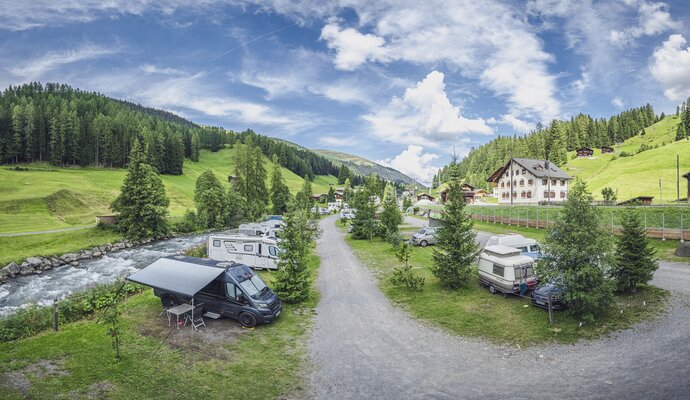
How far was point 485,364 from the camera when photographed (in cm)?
1180

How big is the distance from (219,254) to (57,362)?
16063mm

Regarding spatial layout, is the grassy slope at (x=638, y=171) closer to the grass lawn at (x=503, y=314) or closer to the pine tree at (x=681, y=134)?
the pine tree at (x=681, y=134)

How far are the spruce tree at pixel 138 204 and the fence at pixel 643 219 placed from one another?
40667mm

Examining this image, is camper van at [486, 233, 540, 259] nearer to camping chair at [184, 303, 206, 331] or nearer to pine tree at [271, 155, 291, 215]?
camping chair at [184, 303, 206, 331]

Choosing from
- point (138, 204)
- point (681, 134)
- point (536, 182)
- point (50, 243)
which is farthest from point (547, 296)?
point (681, 134)

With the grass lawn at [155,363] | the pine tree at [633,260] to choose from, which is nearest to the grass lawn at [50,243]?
the grass lawn at [155,363]

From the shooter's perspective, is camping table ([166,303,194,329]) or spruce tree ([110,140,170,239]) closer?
camping table ([166,303,194,329])

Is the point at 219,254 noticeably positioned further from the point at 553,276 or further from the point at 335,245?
the point at 553,276

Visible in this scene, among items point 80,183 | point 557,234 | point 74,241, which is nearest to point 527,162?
point 557,234

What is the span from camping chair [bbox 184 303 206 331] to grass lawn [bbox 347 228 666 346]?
9750 mm

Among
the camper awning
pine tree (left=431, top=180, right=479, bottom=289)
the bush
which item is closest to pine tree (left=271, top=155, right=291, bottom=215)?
the bush

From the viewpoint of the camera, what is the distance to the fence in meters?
27.9

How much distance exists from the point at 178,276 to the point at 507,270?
16241 millimetres

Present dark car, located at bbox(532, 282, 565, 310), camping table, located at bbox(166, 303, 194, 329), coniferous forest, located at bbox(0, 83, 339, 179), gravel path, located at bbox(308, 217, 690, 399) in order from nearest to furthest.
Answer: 1. gravel path, located at bbox(308, 217, 690, 399)
2. camping table, located at bbox(166, 303, 194, 329)
3. dark car, located at bbox(532, 282, 565, 310)
4. coniferous forest, located at bbox(0, 83, 339, 179)
